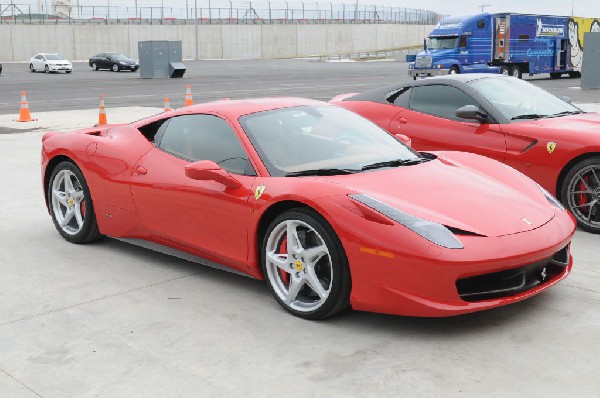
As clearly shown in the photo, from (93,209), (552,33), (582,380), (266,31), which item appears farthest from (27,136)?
(266,31)

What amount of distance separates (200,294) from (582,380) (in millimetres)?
2386

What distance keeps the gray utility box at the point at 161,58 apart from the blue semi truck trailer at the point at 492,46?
11822 millimetres

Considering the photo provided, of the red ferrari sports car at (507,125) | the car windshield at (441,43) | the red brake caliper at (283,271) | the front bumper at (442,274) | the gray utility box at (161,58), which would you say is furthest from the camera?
the gray utility box at (161,58)

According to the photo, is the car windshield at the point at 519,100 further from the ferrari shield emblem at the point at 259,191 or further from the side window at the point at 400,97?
the ferrari shield emblem at the point at 259,191

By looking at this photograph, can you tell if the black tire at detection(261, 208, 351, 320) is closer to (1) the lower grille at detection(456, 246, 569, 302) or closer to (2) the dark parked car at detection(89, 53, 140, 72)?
(1) the lower grille at detection(456, 246, 569, 302)

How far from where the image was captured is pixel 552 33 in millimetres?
33719

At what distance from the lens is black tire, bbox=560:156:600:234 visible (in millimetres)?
6348

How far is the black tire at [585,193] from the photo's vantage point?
6348mm

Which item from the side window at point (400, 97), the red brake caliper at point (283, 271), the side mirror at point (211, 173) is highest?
the side window at point (400, 97)

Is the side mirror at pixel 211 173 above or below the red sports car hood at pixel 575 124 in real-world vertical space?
below

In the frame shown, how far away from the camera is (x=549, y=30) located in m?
33.5

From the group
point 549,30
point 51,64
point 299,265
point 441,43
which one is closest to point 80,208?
point 299,265

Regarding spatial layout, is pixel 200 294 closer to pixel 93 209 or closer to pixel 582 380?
pixel 93 209

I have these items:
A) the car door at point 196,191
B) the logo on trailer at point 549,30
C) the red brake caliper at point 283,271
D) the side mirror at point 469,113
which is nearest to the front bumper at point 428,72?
the logo on trailer at point 549,30
